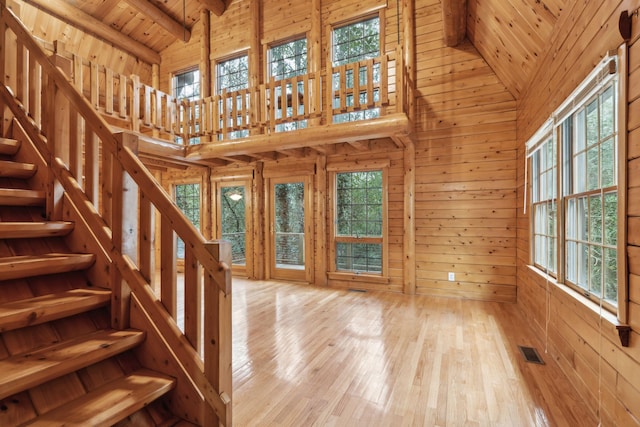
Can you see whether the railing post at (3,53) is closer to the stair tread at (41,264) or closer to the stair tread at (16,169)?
the stair tread at (16,169)

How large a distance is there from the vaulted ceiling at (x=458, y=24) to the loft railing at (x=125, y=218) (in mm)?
3194

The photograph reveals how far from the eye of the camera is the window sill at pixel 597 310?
1557 mm

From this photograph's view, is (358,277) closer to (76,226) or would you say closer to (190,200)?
(76,226)

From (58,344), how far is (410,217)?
4214mm

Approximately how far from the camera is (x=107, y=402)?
4.13 feet

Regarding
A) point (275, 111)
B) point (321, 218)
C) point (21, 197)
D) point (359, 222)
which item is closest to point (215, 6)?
point (275, 111)

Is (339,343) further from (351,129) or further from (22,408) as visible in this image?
(351,129)

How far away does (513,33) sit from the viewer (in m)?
3.19

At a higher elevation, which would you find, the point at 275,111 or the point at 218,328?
the point at 275,111

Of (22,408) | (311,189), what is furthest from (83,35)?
(22,408)

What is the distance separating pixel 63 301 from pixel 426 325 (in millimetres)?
3171

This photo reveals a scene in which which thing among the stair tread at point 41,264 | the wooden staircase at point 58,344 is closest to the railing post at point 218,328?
the wooden staircase at point 58,344

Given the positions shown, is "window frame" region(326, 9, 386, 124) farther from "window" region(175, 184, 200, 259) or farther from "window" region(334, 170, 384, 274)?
"window" region(175, 184, 200, 259)

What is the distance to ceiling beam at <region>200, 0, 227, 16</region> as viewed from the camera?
596 centimetres
